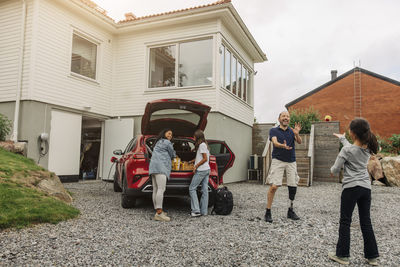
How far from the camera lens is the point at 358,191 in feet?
10.4

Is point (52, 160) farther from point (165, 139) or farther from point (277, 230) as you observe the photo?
point (277, 230)

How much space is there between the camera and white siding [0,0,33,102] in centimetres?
912

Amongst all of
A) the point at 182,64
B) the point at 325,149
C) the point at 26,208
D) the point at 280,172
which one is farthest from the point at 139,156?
the point at 325,149

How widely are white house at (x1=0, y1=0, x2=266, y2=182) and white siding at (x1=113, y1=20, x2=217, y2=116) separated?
4cm

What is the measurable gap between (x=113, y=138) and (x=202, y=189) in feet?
22.0

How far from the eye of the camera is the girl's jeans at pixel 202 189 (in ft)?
17.5

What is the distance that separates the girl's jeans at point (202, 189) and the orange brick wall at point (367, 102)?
22.3 m

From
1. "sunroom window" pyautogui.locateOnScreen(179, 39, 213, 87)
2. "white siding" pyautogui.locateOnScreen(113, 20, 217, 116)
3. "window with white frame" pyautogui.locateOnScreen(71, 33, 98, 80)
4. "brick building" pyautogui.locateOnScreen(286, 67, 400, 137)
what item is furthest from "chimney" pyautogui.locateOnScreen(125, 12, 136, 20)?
"brick building" pyautogui.locateOnScreen(286, 67, 400, 137)

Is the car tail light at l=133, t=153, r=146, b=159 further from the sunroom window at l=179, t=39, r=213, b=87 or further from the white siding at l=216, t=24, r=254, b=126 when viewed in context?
the sunroom window at l=179, t=39, r=213, b=87

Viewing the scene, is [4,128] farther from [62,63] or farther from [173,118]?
[173,118]

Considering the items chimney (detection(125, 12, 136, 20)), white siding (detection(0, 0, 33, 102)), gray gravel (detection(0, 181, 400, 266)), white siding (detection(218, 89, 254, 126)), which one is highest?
chimney (detection(125, 12, 136, 20))

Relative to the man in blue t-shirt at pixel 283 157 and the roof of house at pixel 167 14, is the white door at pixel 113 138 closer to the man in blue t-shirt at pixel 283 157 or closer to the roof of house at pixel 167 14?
the roof of house at pixel 167 14

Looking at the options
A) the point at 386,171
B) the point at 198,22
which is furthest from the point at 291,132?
the point at 386,171

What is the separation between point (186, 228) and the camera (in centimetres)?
447
